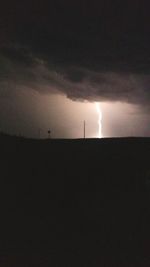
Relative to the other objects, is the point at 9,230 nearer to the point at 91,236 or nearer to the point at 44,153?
the point at 91,236

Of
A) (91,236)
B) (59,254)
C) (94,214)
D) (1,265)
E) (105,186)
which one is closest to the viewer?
(1,265)

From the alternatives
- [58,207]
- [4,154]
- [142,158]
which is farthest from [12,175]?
[142,158]

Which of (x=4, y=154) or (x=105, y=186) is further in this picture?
(x=4, y=154)

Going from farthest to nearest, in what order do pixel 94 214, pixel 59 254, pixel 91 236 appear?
pixel 94 214 → pixel 91 236 → pixel 59 254

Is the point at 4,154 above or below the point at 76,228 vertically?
above

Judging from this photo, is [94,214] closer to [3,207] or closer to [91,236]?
[91,236]

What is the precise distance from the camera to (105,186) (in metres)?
21.7

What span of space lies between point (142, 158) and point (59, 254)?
8.97 m

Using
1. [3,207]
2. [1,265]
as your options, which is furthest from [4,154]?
[1,265]

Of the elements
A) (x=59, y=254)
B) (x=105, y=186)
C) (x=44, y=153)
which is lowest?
(x=59, y=254)

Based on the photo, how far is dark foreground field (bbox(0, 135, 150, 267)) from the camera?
16.2 m

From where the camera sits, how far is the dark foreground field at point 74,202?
16.2m

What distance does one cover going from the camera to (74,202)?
20625 millimetres

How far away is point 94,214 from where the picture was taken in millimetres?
19594
